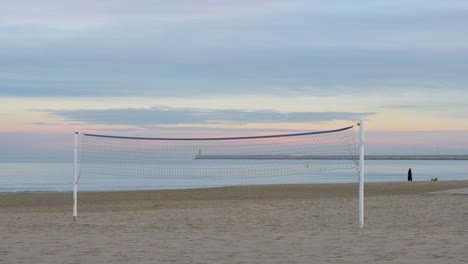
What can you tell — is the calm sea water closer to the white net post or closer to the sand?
the white net post

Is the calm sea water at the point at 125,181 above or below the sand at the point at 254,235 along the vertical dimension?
below

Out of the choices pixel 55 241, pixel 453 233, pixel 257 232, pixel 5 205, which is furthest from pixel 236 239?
pixel 5 205

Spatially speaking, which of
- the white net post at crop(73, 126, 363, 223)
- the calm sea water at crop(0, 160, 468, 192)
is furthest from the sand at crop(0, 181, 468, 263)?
the calm sea water at crop(0, 160, 468, 192)

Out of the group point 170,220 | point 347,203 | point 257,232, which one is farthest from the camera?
point 347,203

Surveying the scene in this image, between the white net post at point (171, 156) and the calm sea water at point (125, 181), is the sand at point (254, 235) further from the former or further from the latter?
the calm sea water at point (125, 181)

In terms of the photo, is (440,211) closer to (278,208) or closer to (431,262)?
(278,208)

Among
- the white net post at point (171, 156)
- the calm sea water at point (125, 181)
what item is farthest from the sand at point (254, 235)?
the calm sea water at point (125, 181)

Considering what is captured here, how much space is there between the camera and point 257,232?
965 cm

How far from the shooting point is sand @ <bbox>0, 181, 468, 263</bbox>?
721 cm

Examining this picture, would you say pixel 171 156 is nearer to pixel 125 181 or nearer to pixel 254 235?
pixel 125 181

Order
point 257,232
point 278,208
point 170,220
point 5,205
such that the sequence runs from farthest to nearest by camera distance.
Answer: point 5,205 → point 278,208 → point 170,220 → point 257,232

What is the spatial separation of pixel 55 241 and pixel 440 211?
26.3 ft

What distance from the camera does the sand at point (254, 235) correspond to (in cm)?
721

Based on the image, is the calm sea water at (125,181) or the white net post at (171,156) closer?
the white net post at (171,156)
